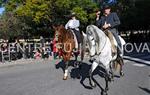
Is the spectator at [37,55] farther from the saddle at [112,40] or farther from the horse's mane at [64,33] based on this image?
the saddle at [112,40]

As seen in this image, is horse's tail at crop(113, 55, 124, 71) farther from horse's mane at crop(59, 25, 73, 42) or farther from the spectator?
the spectator

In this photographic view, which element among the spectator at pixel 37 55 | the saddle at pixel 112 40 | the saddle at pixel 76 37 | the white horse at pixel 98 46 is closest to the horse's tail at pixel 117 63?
the saddle at pixel 112 40

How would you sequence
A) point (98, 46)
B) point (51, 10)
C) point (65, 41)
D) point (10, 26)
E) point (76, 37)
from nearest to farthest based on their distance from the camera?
point (98, 46) → point (65, 41) → point (76, 37) → point (51, 10) → point (10, 26)

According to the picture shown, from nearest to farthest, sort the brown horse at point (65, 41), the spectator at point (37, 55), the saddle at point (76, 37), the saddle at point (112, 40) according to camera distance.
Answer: the saddle at point (112, 40) → the brown horse at point (65, 41) → the saddle at point (76, 37) → the spectator at point (37, 55)

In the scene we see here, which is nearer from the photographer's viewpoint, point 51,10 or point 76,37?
point 76,37

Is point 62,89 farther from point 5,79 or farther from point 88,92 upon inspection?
point 5,79

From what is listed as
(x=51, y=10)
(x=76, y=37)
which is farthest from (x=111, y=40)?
(x=51, y=10)

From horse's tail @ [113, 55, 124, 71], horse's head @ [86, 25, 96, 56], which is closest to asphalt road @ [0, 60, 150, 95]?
horse's tail @ [113, 55, 124, 71]

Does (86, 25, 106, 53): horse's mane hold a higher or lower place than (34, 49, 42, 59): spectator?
higher

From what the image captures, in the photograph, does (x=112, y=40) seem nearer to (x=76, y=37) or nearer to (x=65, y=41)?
(x=65, y=41)

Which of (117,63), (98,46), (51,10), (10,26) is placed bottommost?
(117,63)

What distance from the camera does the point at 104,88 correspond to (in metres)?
11.5

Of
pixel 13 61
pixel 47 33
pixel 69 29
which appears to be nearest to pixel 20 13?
pixel 47 33

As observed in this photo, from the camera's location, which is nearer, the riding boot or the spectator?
the riding boot
